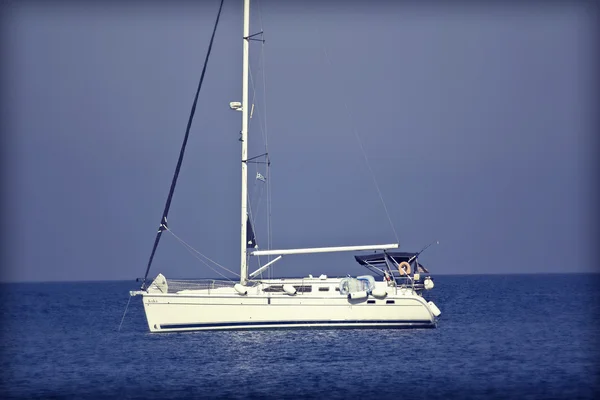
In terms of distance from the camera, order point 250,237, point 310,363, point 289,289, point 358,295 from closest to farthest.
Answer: point 310,363
point 289,289
point 358,295
point 250,237

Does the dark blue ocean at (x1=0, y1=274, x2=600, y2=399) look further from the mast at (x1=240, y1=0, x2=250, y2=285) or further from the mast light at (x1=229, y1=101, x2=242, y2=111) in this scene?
the mast light at (x1=229, y1=101, x2=242, y2=111)

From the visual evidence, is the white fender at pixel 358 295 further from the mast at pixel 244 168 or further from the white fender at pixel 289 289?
the mast at pixel 244 168

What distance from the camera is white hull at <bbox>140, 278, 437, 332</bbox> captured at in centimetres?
4616

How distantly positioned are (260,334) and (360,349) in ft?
22.0

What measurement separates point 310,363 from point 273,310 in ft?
24.6

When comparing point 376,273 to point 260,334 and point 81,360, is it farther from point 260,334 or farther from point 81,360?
point 81,360

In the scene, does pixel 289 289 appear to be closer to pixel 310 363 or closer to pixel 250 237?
pixel 250 237

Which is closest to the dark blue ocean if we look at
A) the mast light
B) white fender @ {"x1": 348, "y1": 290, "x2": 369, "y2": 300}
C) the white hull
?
the white hull

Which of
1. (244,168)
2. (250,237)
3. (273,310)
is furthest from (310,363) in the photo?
(244,168)

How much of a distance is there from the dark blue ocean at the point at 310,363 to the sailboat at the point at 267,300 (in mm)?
921

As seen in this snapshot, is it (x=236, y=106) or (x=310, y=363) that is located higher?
(x=236, y=106)

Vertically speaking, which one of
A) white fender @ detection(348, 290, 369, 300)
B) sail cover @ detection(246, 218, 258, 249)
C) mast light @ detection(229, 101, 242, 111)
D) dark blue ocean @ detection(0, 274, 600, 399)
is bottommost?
dark blue ocean @ detection(0, 274, 600, 399)

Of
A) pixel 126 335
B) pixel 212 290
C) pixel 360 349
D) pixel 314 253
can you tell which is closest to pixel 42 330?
pixel 126 335

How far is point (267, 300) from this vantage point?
152 feet
